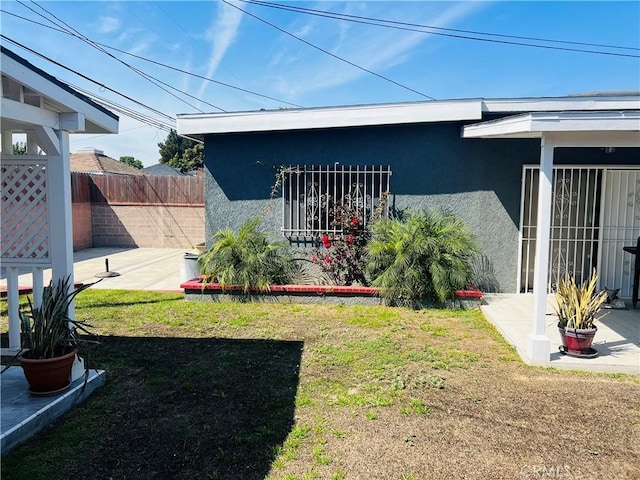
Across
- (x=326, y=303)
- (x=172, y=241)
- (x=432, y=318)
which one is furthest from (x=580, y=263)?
(x=172, y=241)

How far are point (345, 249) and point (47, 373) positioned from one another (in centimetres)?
536

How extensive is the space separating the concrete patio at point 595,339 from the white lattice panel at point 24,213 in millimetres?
5409

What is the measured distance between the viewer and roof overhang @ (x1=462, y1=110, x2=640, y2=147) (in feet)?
15.5

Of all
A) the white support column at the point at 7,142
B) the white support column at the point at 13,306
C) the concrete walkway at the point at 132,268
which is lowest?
the concrete walkway at the point at 132,268

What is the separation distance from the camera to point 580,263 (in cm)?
837

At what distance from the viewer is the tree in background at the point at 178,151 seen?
41756 millimetres

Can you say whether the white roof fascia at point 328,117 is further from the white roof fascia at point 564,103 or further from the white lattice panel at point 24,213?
the white lattice panel at point 24,213

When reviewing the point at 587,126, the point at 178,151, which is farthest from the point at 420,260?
the point at 178,151

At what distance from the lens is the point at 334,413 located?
3908 millimetres

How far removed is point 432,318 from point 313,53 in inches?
594

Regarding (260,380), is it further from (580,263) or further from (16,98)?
(580,263)

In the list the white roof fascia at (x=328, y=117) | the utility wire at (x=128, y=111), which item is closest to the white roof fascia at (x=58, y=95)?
the white roof fascia at (x=328, y=117)

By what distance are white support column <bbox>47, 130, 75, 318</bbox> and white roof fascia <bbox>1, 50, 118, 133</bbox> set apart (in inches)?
12.5

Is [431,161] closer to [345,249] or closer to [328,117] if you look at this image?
[328,117]
